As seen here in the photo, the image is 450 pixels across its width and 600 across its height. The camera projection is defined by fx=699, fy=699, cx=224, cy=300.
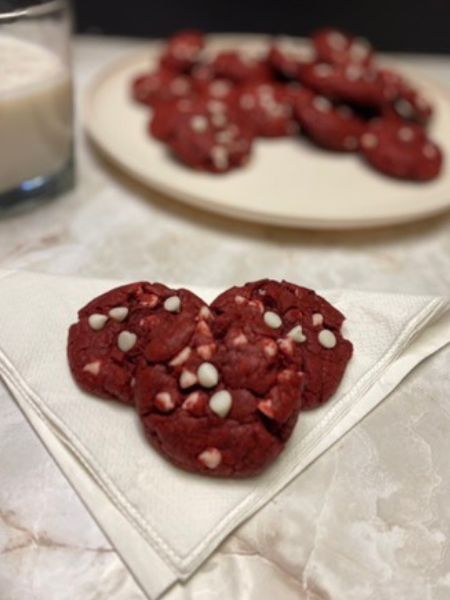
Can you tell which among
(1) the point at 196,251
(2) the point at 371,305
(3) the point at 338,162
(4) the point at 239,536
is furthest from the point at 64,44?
(4) the point at 239,536

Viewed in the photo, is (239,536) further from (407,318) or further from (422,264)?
(422,264)

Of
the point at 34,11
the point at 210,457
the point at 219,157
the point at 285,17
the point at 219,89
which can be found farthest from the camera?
the point at 285,17

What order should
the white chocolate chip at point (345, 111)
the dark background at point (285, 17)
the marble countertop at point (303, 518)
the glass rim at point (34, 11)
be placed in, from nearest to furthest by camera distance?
the marble countertop at point (303, 518) < the glass rim at point (34, 11) < the white chocolate chip at point (345, 111) < the dark background at point (285, 17)

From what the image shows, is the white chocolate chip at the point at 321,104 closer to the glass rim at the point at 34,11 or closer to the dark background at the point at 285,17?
the glass rim at the point at 34,11

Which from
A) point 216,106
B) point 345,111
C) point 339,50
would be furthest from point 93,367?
point 339,50

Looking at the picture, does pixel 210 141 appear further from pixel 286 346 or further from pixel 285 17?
pixel 285 17

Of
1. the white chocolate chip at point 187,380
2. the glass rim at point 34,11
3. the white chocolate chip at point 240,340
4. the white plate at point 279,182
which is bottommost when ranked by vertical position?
the white plate at point 279,182

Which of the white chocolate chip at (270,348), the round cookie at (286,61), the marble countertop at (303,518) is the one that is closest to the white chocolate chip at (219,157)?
the marble countertop at (303,518)
